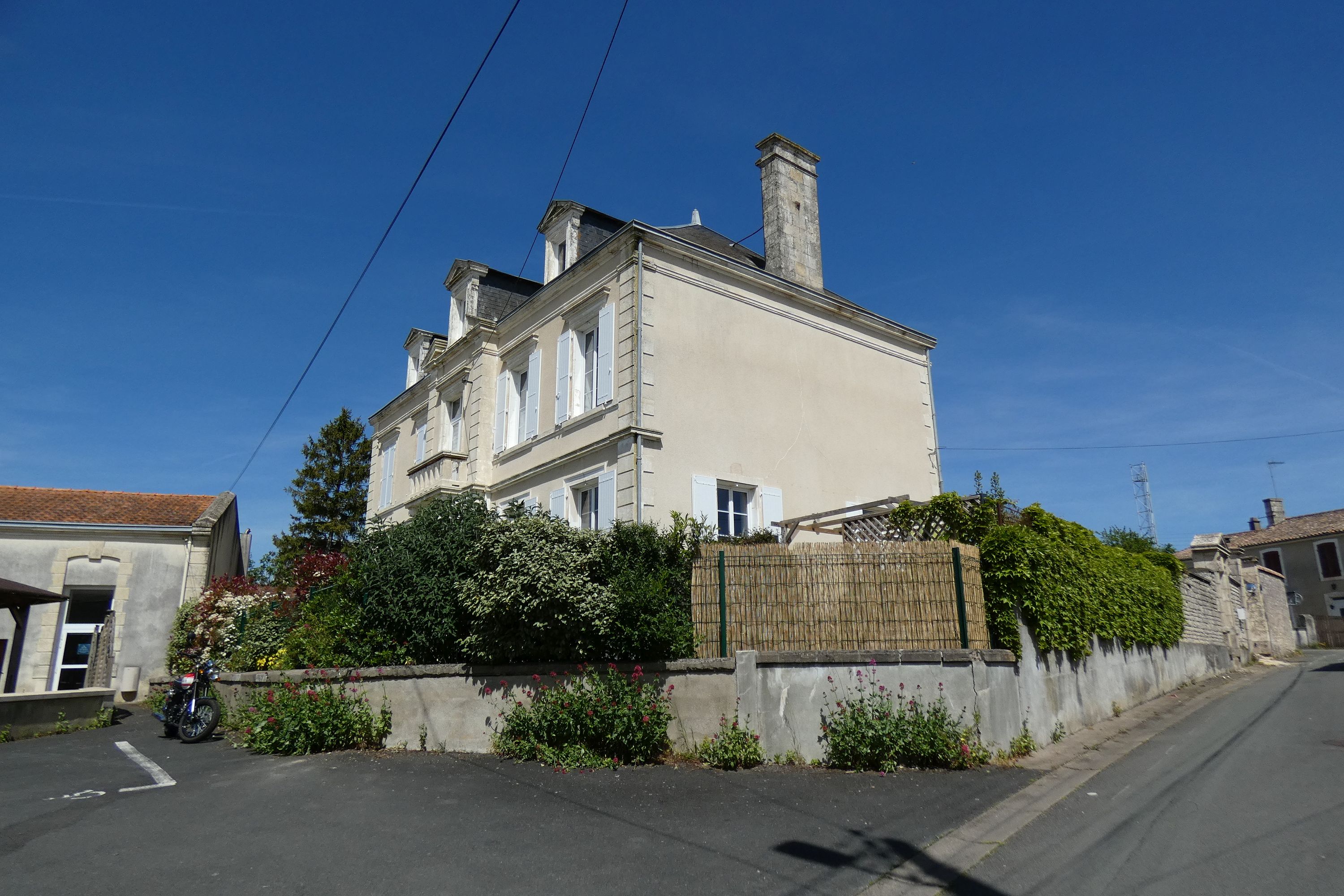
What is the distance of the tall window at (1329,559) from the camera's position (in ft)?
132

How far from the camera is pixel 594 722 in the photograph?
7.90 m

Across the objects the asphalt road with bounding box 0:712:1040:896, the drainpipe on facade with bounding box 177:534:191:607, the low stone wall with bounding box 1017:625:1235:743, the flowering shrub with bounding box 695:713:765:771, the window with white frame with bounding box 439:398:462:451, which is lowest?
the asphalt road with bounding box 0:712:1040:896

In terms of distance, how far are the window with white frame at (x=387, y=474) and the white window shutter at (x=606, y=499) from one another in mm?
10521

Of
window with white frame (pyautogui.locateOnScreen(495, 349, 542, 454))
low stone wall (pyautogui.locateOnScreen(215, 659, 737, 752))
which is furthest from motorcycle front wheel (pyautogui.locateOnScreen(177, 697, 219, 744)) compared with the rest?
window with white frame (pyautogui.locateOnScreen(495, 349, 542, 454))

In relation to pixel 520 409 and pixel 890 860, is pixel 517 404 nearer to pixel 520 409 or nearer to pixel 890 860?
pixel 520 409

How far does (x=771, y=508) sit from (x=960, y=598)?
5.48 metres

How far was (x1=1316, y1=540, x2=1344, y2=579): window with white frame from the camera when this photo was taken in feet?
132

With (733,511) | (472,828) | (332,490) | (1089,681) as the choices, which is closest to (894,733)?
(472,828)

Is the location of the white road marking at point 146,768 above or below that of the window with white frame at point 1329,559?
below

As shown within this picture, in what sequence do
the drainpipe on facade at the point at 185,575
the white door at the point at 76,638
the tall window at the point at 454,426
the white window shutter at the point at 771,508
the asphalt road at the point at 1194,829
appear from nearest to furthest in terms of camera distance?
the asphalt road at the point at 1194,829 → the white window shutter at the point at 771,508 → the tall window at the point at 454,426 → the white door at the point at 76,638 → the drainpipe on facade at the point at 185,575

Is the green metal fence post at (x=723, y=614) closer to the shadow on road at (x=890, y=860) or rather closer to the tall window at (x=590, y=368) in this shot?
the shadow on road at (x=890, y=860)

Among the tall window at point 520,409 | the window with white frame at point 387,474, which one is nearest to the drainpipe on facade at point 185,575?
the window with white frame at point 387,474

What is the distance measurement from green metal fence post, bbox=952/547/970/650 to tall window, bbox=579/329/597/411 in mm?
6992

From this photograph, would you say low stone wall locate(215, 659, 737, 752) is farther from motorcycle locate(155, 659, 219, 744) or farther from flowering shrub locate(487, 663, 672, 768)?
motorcycle locate(155, 659, 219, 744)
